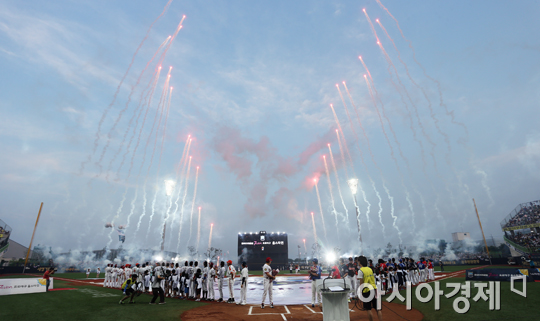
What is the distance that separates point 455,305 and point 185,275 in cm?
1384

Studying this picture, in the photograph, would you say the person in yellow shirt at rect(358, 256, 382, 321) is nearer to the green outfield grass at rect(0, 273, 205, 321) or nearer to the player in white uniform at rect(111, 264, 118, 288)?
the green outfield grass at rect(0, 273, 205, 321)

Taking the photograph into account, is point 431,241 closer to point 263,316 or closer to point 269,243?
point 269,243

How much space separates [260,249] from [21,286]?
4649 centimetres

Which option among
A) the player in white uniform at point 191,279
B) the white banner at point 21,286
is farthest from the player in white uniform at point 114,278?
the player in white uniform at point 191,279

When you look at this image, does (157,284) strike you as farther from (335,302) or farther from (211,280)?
(335,302)

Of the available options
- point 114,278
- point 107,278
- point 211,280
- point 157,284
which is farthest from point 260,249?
point 157,284

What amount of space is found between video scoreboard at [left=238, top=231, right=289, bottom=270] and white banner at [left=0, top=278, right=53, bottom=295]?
43.5 meters

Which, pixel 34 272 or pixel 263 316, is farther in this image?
pixel 34 272

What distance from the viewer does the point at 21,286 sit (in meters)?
16.3

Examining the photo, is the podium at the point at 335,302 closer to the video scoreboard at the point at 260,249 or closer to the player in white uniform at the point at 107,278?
the player in white uniform at the point at 107,278

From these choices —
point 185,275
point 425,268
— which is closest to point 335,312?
point 185,275

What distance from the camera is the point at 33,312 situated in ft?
34.5

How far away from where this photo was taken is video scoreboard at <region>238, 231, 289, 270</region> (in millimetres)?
59062

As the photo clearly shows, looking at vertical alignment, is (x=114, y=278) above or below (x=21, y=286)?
below
